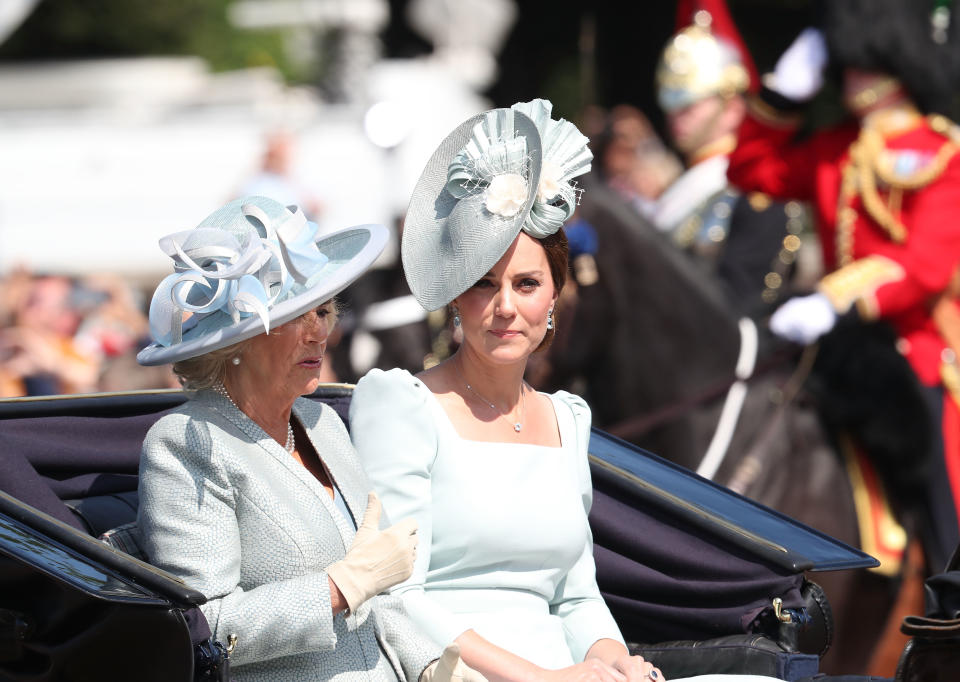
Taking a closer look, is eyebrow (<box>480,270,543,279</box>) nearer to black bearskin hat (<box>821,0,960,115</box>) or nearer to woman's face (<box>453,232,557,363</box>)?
woman's face (<box>453,232,557,363</box>)

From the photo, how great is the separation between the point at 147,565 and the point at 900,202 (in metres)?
3.65

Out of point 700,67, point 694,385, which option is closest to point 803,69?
point 694,385

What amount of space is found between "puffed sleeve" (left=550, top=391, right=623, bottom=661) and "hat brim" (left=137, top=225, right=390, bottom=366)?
639mm

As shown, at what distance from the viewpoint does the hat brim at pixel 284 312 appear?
248cm

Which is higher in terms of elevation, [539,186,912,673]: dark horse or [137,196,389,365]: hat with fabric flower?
[137,196,389,365]: hat with fabric flower

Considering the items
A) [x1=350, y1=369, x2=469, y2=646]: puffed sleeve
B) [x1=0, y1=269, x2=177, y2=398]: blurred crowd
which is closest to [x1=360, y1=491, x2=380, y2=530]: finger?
[x1=350, y1=369, x2=469, y2=646]: puffed sleeve

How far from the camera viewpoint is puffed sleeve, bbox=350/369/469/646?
2674 millimetres

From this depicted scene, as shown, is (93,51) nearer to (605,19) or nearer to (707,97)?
(605,19)

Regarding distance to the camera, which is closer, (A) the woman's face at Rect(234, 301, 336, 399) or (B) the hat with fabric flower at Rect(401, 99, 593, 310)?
(A) the woman's face at Rect(234, 301, 336, 399)

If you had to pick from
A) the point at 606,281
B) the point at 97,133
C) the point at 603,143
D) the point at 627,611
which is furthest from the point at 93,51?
the point at 627,611

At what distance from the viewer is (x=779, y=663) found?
304 centimetres

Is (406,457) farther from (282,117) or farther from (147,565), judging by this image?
(282,117)

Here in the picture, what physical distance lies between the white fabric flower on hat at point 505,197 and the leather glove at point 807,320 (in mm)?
2624

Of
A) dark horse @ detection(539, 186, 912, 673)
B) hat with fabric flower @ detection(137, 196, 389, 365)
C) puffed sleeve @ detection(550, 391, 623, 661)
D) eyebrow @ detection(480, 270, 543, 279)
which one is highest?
hat with fabric flower @ detection(137, 196, 389, 365)
